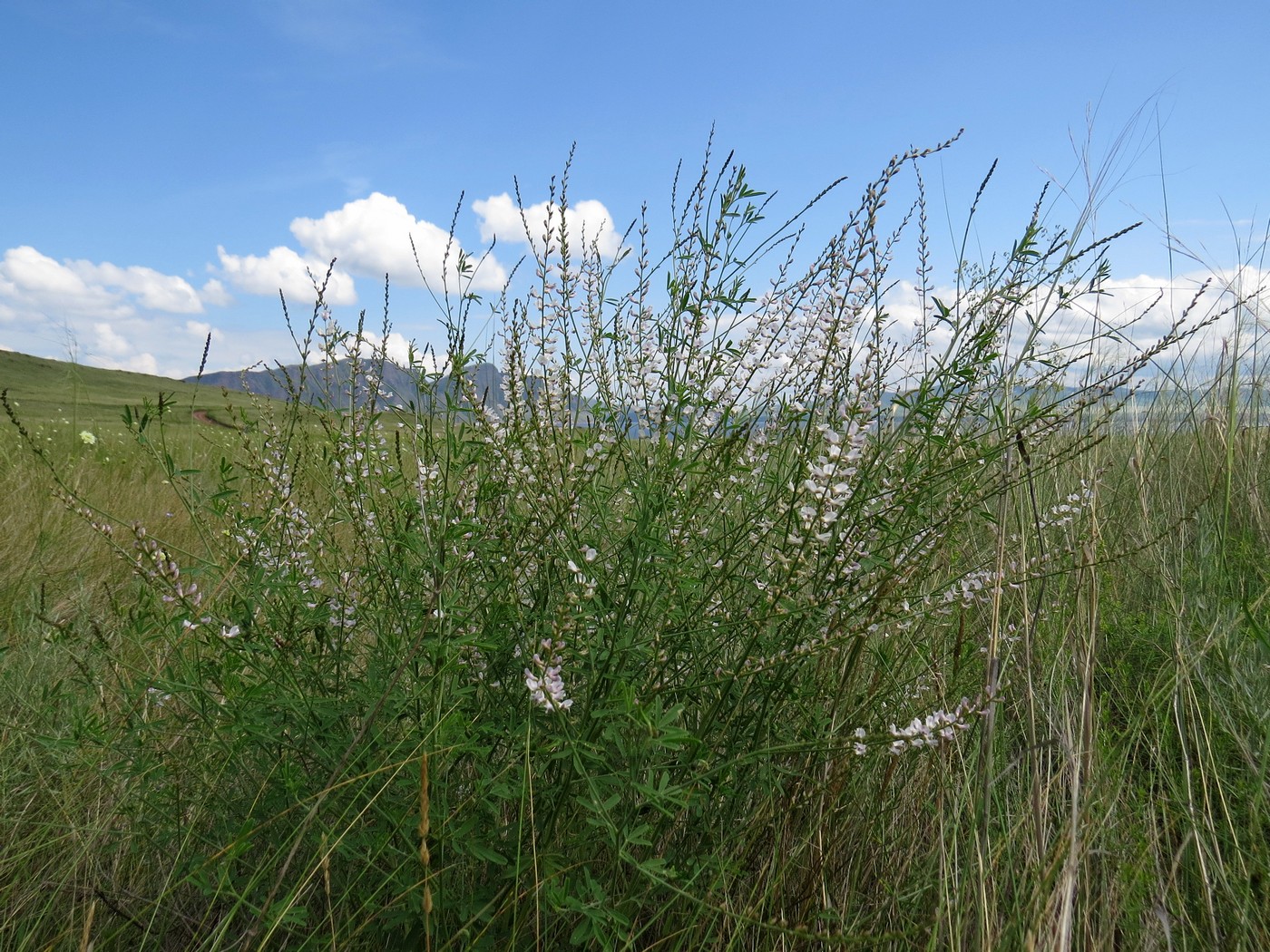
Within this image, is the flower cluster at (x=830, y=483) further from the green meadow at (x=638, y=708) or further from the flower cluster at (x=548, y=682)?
the flower cluster at (x=548, y=682)

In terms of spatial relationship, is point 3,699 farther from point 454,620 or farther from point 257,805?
point 454,620

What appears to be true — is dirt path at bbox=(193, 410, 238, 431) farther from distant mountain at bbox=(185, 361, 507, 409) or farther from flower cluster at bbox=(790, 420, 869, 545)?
flower cluster at bbox=(790, 420, 869, 545)

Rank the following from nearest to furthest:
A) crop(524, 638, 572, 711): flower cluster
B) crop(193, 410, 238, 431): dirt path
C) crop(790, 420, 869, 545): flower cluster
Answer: crop(524, 638, 572, 711): flower cluster < crop(790, 420, 869, 545): flower cluster < crop(193, 410, 238, 431): dirt path

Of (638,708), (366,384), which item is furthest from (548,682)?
(366,384)

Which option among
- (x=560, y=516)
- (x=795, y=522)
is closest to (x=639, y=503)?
(x=560, y=516)

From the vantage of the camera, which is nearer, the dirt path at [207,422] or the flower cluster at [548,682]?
the flower cluster at [548,682]

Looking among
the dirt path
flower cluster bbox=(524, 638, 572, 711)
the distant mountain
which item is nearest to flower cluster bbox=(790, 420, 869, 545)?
flower cluster bbox=(524, 638, 572, 711)

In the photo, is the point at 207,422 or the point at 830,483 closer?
the point at 830,483

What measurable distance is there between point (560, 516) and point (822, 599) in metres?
0.65

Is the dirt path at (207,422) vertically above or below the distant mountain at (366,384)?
below

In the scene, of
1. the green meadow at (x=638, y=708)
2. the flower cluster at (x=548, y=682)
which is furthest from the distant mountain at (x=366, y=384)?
the flower cluster at (x=548, y=682)

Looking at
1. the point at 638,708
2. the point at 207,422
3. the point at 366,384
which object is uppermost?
the point at 366,384

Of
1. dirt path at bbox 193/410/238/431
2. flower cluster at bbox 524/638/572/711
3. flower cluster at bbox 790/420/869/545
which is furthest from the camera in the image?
dirt path at bbox 193/410/238/431

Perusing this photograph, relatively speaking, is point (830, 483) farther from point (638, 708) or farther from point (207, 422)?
point (207, 422)
